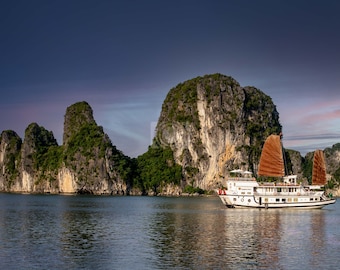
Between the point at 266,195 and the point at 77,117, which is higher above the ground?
the point at 77,117

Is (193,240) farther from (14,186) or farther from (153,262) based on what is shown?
(14,186)

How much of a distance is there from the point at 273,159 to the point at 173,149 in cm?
7152

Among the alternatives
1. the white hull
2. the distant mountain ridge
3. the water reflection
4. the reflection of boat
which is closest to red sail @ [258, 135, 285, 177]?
the reflection of boat

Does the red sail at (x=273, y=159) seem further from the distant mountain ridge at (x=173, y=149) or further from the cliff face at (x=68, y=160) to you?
the cliff face at (x=68, y=160)

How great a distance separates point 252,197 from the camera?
52906mm

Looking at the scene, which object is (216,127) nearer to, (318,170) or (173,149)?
(173,149)

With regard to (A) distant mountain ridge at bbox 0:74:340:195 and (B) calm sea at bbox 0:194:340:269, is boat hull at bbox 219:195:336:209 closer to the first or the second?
(B) calm sea at bbox 0:194:340:269

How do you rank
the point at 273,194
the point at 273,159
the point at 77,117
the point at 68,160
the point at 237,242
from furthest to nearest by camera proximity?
the point at 77,117
the point at 68,160
the point at 273,159
the point at 273,194
the point at 237,242

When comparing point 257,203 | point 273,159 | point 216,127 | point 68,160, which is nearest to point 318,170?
point 273,159

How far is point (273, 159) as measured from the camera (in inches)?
2202

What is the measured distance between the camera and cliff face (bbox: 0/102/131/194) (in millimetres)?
114188

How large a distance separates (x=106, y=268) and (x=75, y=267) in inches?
46.7

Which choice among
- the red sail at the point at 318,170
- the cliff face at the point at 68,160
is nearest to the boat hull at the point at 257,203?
the red sail at the point at 318,170

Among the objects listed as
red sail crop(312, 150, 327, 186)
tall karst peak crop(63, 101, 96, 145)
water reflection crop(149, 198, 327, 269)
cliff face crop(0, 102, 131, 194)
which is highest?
tall karst peak crop(63, 101, 96, 145)
